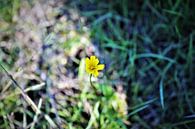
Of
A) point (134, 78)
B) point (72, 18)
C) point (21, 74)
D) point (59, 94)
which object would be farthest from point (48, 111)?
point (72, 18)

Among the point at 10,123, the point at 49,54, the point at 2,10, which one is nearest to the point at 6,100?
the point at 10,123

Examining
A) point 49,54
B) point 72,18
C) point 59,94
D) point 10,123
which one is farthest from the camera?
point 72,18

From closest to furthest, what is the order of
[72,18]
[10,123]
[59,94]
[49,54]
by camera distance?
[10,123] → [59,94] → [49,54] → [72,18]

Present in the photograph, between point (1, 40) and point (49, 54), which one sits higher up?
point (1, 40)

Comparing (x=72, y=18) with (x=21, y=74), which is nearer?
(x=21, y=74)

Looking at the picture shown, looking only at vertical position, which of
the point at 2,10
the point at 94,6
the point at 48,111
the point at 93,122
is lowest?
the point at 93,122

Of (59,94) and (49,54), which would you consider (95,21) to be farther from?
Result: (59,94)

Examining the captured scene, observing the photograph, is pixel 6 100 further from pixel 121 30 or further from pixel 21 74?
pixel 121 30
